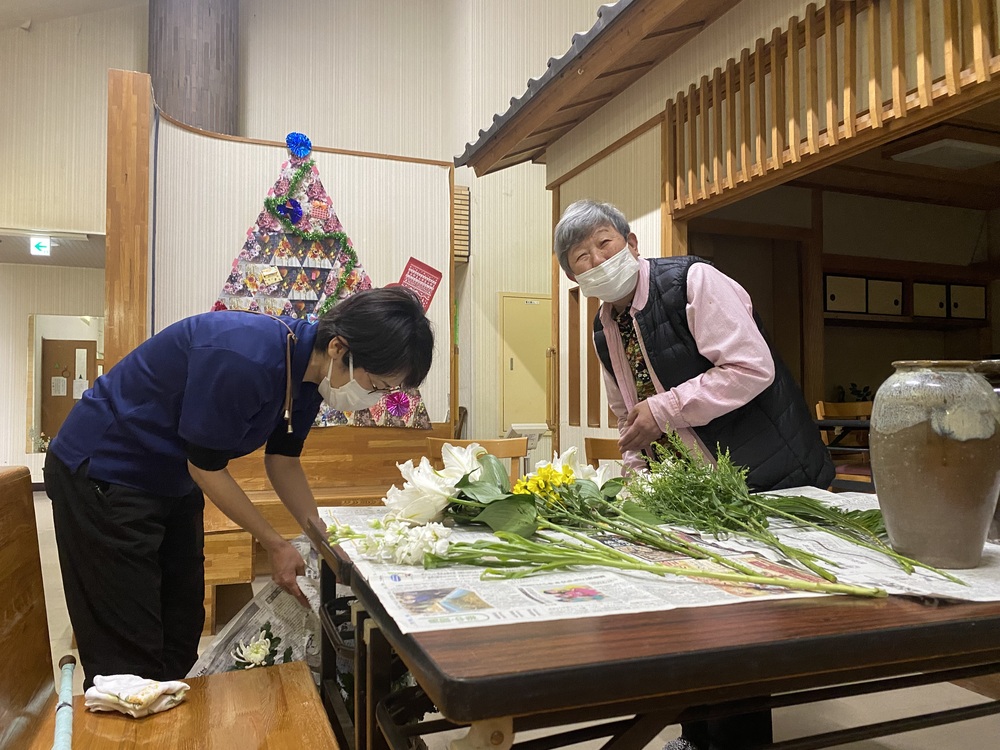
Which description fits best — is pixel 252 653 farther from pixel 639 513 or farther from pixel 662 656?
pixel 662 656

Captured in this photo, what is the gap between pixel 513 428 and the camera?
6609 millimetres

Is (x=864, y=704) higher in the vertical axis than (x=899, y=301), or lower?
lower

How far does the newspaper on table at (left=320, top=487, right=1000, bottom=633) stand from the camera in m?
0.76

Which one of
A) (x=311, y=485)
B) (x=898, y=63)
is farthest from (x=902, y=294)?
(x=311, y=485)

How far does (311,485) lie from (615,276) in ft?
10.1

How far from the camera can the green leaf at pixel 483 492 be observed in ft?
3.81

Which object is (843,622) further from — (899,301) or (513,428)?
(899,301)

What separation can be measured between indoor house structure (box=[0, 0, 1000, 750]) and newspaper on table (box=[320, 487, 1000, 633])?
2cm

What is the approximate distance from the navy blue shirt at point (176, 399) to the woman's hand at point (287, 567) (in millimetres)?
229

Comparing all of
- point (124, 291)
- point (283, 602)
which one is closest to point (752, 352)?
point (283, 602)

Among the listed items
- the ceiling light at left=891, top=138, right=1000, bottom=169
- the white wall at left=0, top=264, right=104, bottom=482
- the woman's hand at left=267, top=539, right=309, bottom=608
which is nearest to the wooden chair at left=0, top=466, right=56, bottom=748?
the woman's hand at left=267, top=539, right=309, bottom=608

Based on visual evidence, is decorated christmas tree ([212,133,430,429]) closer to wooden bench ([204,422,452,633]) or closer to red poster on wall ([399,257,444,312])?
wooden bench ([204,422,452,633])

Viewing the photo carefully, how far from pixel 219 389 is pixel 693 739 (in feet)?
4.52

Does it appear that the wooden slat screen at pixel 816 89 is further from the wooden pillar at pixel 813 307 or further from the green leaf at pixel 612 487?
the wooden pillar at pixel 813 307
